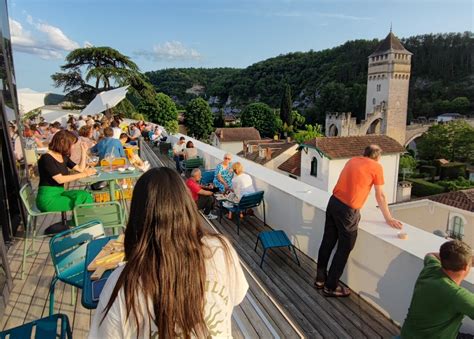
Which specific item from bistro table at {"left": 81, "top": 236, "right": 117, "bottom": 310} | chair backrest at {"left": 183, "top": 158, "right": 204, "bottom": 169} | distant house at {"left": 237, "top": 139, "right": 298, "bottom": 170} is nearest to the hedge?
distant house at {"left": 237, "top": 139, "right": 298, "bottom": 170}

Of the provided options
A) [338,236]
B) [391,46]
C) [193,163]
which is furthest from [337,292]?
[391,46]

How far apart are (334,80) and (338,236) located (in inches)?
3445

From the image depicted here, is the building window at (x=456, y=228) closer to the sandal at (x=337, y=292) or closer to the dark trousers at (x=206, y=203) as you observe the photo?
the dark trousers at (x=206, y=203)

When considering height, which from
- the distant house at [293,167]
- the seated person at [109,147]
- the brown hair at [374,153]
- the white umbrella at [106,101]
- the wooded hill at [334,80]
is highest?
the wooded hill at [334,80]

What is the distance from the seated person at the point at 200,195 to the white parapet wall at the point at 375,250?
54.5 inches

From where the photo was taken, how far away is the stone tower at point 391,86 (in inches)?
2375

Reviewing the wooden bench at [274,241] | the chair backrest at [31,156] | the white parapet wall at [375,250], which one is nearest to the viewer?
the white parapet wall at [375,250]

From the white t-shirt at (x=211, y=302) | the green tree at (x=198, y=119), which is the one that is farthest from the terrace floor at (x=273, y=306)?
the green tree at (x=198, y=119)

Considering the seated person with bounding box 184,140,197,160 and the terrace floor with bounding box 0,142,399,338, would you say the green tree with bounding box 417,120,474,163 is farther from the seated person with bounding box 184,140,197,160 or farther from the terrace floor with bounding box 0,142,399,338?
the terrace floor with bounding box 0,142,399,338

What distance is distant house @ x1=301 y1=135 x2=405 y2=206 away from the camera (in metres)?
23.0

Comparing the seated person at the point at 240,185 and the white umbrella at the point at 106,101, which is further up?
the white umbrella at the point at 106,101

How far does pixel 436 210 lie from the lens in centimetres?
1739

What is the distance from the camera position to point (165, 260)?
1111mm

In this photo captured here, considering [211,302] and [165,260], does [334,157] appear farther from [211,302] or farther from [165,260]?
[165,260]
